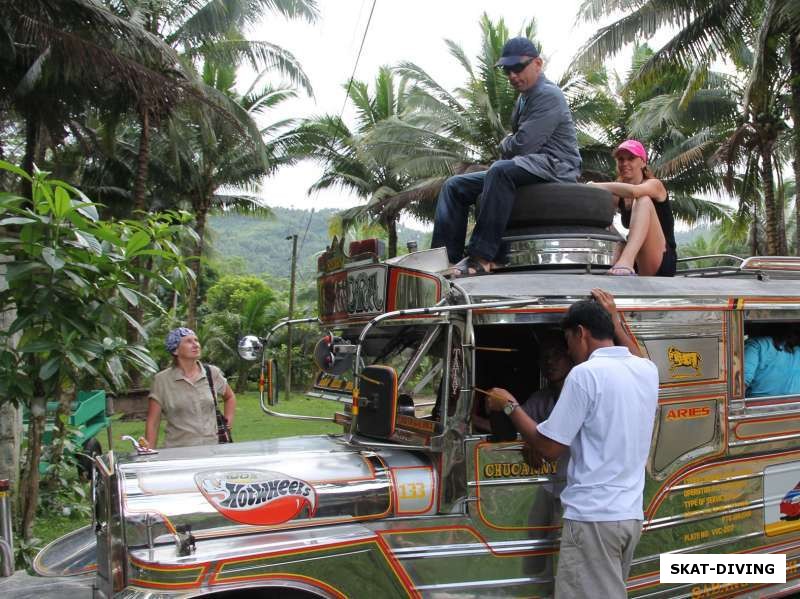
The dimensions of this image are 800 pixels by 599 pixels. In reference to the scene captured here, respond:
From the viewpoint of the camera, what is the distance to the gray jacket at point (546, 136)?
5.09 m

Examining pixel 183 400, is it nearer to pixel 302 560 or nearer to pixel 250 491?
pixel 250 491

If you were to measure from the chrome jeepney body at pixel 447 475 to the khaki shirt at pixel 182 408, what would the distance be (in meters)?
1.05

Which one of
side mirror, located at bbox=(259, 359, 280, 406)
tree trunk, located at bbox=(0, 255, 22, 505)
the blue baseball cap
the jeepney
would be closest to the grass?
tree trunk, located at bbox=(0, 255, 22, 505)

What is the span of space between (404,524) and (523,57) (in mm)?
2980

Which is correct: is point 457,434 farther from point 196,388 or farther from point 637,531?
point 196,388

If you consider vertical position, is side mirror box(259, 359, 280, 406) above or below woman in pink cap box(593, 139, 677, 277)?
below

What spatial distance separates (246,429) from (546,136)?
13228 mm

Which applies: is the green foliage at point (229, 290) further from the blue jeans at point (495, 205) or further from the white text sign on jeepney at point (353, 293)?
the blue jeans at point (495, 205)

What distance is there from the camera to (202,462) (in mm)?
4016

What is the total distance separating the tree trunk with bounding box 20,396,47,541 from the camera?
19.3ft

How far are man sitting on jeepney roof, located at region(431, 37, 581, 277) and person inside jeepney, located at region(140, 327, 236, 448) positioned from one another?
1.90 meters

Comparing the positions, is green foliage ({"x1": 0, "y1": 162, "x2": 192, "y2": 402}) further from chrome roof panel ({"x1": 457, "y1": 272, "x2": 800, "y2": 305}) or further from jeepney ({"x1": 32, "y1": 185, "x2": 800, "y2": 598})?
chrome roof panel ({"x1": 457, "y1": 272, "x2": 800, "y2": 305})

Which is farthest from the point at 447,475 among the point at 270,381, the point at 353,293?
the point at 270,381

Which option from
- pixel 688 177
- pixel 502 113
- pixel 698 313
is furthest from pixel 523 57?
pixel 688 177
